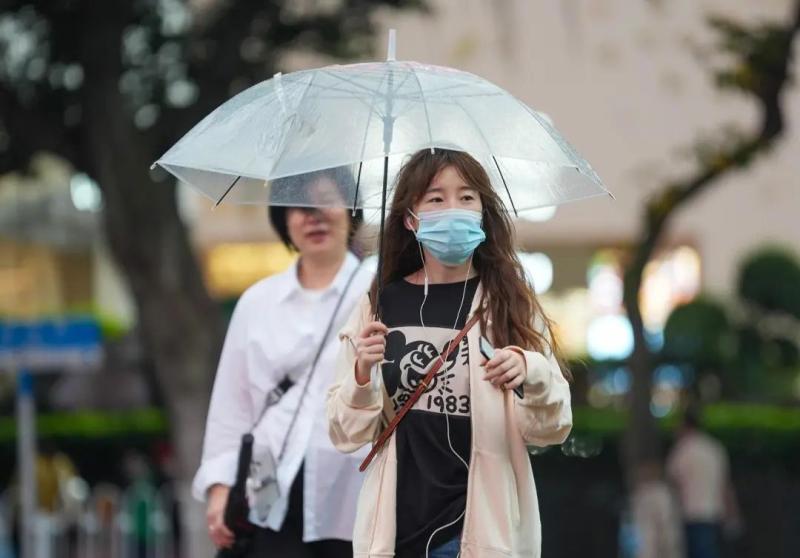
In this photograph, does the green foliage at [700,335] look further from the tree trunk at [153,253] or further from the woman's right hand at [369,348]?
the woman's right hand at [369,348]

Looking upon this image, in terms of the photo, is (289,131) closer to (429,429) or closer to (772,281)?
(429,429)

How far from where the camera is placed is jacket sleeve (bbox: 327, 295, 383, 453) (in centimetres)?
412

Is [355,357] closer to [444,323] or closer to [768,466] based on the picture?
[444,323]

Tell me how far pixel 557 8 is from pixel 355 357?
22.2m

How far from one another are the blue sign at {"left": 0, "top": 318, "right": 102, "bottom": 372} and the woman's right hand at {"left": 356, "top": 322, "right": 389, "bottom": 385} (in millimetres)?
10239

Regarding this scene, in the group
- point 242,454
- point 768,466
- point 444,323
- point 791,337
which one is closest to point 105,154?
point 768,466

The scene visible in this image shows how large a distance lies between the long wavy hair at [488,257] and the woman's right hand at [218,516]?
1214 millimetres

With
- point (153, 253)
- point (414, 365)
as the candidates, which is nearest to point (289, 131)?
point (414, 365)

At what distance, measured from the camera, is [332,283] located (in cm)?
543

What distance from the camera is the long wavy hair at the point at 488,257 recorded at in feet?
13.8

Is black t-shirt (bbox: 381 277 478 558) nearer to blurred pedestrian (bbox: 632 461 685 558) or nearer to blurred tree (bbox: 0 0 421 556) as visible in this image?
blurred tree (bbox: 0 0 421 556)

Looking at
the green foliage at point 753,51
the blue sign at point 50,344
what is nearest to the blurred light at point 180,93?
the blue sign at point 50,344

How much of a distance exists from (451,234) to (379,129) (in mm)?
452

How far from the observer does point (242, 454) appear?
5285 millimetres
